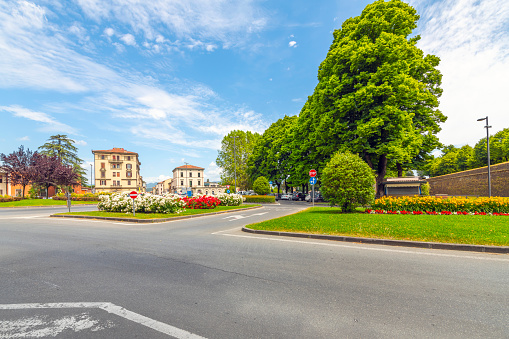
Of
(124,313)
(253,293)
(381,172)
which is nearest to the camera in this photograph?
(124,313)

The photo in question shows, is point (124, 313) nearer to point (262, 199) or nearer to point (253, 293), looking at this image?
point (253, 293)

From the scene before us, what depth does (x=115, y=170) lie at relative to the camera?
241ft

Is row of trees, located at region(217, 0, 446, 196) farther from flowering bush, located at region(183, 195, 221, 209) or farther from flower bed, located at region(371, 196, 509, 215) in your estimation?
flowering bush, located at region(183, 195, 221, 209)

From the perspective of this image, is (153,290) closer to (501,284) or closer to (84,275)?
(84,275)

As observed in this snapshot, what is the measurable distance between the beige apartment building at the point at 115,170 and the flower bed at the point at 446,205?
227 ft

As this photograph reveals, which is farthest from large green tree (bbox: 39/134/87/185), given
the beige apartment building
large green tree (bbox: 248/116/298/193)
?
large green tree (bbox: 248/116/298/193)

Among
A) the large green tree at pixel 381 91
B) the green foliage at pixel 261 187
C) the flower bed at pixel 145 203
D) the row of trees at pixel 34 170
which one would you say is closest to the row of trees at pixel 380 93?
the large green tree at pixel 381 91

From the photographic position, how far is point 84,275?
15.0 feet

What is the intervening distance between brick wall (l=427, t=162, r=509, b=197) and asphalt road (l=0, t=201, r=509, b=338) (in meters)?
21.1

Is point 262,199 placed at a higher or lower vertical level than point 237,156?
lower

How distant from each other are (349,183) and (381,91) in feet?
32.6

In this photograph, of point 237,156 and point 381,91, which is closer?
point 381,91

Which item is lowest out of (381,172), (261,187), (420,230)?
(420,230)

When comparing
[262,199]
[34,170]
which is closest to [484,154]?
[262,199]
